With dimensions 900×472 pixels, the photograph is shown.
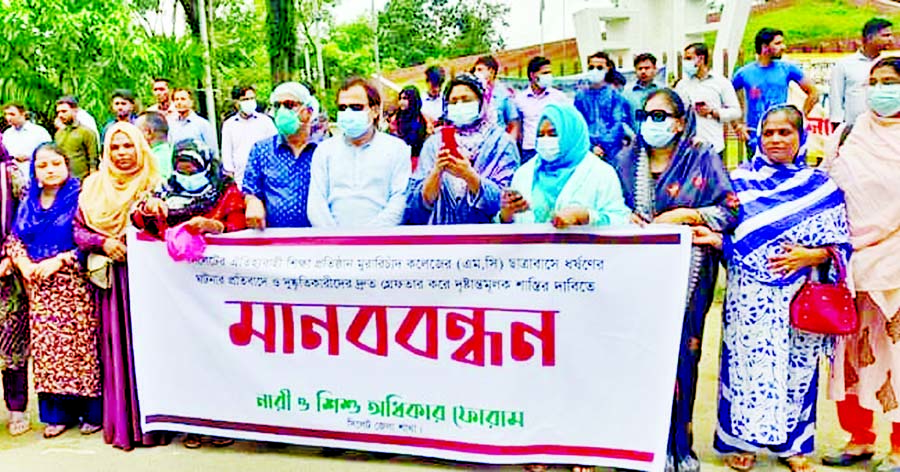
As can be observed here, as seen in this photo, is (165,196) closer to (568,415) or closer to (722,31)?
(568,415)

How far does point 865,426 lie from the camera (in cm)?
388

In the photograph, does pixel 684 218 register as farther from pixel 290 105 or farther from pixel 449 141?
pixel 290 105

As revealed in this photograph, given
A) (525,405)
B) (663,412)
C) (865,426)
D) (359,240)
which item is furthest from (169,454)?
(865,426)

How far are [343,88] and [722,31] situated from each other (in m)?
11.7

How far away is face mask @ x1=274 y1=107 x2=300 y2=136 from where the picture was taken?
4227 millimetres

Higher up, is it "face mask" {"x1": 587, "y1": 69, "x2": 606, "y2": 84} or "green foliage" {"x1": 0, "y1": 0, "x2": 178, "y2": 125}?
"green foliage" {"x1": 0, "y1": 0, "x2": 178, "y2": 125}

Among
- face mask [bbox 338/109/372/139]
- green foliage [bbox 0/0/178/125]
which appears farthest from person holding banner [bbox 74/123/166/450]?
green foliage [bbox 0/0/178/125]

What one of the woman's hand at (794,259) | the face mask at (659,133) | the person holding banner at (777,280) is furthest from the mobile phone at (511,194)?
the woman's hand at (794,259)

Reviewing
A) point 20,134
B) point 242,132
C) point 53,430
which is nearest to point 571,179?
point 53,430

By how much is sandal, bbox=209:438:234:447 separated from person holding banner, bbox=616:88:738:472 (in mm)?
1883

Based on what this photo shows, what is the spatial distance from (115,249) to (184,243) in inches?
14.4

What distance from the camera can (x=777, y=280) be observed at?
361cm

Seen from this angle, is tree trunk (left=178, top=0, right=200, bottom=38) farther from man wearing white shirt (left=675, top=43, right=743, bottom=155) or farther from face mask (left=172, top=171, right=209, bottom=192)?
face mask (left=172, top=171, right=209, bottom=192)

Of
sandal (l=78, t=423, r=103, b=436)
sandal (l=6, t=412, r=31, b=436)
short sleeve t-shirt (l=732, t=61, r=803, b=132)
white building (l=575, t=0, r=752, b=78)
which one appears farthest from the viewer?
white building (l=575, t=0, r=752, b=78)
